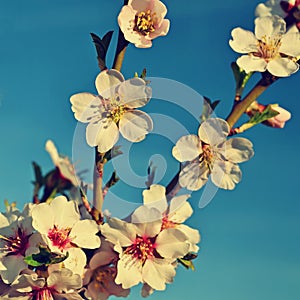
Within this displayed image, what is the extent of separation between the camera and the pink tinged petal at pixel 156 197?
166 centimetres

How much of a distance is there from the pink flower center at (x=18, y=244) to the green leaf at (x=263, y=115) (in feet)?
2.82

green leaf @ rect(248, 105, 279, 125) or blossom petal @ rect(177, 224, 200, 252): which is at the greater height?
green leaf @ rect(248, 105, 279, 125)

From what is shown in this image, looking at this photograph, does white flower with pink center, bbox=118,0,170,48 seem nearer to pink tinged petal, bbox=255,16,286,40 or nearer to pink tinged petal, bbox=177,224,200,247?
pink tinged petal, bbox=255,16,286,40

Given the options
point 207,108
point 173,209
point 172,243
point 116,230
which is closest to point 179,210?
point 173,209

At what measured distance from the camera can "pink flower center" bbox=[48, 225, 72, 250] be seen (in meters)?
1.67

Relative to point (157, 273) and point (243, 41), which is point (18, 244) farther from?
point (243, 41)

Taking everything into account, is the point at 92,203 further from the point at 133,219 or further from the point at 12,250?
the point at 12,250

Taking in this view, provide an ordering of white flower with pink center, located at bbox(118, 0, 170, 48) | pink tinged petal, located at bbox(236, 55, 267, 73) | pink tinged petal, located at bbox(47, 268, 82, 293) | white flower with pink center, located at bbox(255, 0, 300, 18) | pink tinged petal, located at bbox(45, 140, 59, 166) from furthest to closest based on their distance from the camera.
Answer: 1. pink tinged petal, located at bbox(45, 140, 59, 166)
2. white flower with pink center, located at bbox(255, 0, 300, 18)
3. pink tinged petal, located at bbox(236, 55, 267, 73)
4. white flower with pink center, located at bbox(118, 0, 170, 48)
5. pink tinged petal, located at bbox(47, 268, 82, 293)

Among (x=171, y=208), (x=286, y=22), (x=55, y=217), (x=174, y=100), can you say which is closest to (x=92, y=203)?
(x=55, y=217)

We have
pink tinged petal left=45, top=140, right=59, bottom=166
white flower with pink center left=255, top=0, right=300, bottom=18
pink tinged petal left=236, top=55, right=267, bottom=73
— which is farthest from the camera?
pink tinged petal left=45, top=140, right=59, bottom=166

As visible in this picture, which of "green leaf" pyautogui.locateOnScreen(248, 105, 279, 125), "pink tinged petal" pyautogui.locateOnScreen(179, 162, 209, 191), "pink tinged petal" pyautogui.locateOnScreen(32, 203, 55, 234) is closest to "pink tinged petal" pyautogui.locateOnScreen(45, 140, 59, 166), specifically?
"pink tinged petal" pyautogui.locateOnScreen(32, 203, 55, 234)

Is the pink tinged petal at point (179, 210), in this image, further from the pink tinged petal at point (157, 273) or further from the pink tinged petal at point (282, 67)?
the pink tinged petal at point (282, 67)

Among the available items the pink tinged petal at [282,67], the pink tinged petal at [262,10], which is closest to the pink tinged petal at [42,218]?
the pink tinged petal at [282,67]

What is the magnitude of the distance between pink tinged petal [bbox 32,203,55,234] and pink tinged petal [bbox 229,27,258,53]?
84cm
